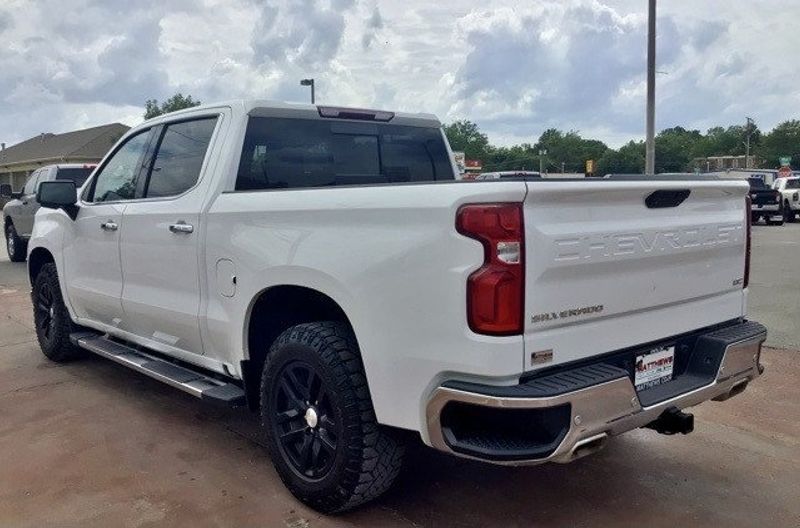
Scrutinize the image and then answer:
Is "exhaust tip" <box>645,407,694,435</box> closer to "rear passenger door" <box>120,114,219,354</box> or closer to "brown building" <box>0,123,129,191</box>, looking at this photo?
"rear passenger door" <box>120,114,219,354</box>

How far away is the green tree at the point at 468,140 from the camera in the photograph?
70.4 m

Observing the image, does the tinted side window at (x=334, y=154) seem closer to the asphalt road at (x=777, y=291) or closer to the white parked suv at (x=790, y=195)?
the asphalt road at (x=777, y=291)

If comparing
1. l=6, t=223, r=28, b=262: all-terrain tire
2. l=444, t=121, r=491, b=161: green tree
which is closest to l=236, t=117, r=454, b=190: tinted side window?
l=6, t=223, r=28, b=262: all-terrain tire

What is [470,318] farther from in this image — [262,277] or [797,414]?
[797,414]

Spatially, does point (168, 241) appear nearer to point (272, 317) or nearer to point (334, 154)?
point (272, 317)

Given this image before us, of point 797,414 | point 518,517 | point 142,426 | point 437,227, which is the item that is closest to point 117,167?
point 142,426

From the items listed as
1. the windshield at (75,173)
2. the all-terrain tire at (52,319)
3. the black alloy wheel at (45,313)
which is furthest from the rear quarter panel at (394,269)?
the windshield at (75,173)

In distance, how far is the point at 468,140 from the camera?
8194cm

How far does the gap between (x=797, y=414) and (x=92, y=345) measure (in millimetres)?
4767

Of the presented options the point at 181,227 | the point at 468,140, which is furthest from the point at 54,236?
the point at 468,140

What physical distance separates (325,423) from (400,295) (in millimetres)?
826

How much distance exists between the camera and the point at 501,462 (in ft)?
8.98

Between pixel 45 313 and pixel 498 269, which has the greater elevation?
pixel 498 269

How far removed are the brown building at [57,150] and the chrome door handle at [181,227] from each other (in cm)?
3909
